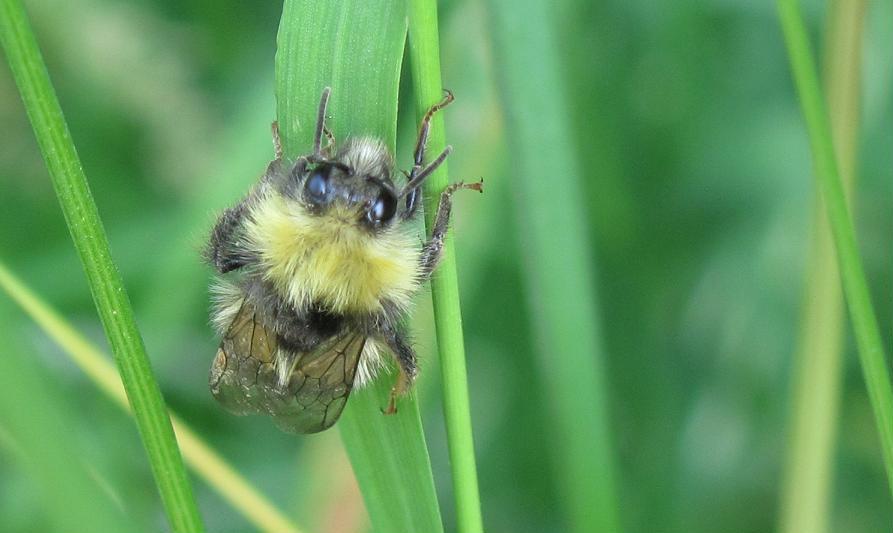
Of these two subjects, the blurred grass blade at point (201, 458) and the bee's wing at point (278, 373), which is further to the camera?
the blurred grass blade at point (201, 458)

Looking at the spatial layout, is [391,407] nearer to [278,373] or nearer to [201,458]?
[278,373]

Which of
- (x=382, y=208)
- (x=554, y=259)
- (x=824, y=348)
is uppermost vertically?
(x=382, y=208)

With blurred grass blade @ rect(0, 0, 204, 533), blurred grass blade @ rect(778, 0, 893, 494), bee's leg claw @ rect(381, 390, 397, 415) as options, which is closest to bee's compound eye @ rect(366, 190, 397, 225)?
bee's leg claw @ rect(381, 390, 397, 415)

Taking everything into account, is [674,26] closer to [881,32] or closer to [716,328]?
[881,32]

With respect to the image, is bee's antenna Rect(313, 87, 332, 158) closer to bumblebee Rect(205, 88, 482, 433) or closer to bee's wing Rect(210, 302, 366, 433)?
bumblebee Rect(205, 88, 482, 433)

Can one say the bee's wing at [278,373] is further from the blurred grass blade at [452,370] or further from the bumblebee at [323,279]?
the blurred grass blade at [452,370]

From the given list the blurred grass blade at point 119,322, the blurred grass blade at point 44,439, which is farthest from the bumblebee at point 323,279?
the blurred grass blade at point 44,439

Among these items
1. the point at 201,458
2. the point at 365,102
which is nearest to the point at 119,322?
the point at 365,102
